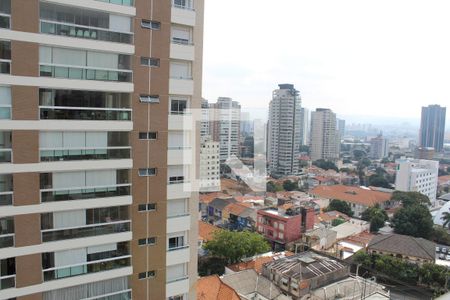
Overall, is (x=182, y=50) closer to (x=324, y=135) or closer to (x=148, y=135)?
(x=148, y=135)

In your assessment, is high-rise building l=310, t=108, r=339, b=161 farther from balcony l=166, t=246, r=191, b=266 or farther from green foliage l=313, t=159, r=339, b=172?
balcony l=166, t=246, r=191, b=266

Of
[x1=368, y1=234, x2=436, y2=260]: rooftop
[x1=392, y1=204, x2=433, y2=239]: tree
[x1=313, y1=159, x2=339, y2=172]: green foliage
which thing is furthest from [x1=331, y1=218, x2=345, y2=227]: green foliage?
[x1=313, y1=159, x2=339, y2=172]: green foliage

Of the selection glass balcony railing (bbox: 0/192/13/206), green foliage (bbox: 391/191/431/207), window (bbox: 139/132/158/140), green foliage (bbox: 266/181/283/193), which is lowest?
green foliage (bbox: 266/181/283/193)

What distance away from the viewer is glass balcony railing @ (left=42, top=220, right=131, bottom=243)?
3.15 metres

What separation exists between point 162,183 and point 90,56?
1.30 meters

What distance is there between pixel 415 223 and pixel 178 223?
51.9 ft

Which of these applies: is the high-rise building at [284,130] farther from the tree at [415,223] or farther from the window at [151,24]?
the window at [151,24]

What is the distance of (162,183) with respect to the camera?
3562 millimetres

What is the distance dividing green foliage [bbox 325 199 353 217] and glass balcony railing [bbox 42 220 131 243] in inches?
730

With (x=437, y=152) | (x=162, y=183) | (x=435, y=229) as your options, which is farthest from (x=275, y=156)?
(x=437, y=152)

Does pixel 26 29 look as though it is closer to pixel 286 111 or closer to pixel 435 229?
pixel 435 229

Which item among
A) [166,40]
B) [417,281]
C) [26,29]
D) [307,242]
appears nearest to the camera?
[26,29]

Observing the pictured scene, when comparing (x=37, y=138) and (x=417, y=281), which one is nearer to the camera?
(x=37, y=138)

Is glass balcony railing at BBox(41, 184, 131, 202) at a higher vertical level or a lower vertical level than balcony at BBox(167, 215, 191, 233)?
higher
